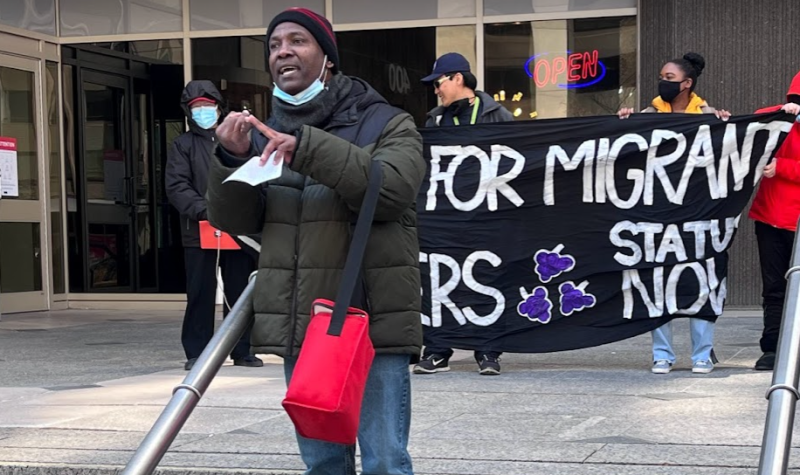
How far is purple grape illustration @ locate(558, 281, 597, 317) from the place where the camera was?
7430mm

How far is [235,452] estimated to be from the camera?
5.02 metres

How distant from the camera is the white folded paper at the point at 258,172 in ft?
9.91

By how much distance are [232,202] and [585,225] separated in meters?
4.51

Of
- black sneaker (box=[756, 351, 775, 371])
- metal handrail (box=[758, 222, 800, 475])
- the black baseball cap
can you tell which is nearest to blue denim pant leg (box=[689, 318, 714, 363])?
black sneaker (box=[756, 351, 775, 371])

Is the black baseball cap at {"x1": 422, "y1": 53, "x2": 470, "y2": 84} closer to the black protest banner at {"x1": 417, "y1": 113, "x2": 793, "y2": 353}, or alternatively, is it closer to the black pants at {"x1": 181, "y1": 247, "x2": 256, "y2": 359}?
the black protest banner at {"x1": 417, "y1": 113, "x2": 793, "y2": 353}

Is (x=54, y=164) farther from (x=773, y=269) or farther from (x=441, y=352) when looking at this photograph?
(x=773, y=269)

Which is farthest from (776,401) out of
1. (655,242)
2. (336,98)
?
(655,242)

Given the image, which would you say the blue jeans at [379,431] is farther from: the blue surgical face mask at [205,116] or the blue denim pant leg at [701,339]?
the blue surgical face mask at [205,116]

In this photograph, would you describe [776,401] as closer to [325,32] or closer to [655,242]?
[325,32]

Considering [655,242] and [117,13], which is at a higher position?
[117,13]

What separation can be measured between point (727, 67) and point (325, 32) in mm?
8598

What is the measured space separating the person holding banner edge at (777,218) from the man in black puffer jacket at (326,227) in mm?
4435

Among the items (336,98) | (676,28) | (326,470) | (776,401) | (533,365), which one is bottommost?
(533,365)

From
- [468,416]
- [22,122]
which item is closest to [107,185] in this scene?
[22,122]
